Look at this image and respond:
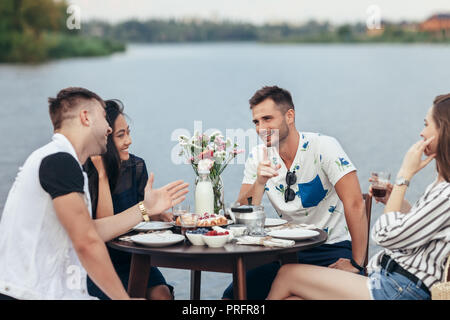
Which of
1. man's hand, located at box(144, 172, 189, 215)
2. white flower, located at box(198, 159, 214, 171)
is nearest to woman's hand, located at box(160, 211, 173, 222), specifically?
white flower, located at box(198, 159, 214, 171)

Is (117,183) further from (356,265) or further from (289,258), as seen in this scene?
(356,265)

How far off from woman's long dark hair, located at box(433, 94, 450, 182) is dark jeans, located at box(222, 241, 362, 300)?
3.65 feet

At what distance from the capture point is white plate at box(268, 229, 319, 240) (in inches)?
132

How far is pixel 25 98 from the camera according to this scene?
2816 cm

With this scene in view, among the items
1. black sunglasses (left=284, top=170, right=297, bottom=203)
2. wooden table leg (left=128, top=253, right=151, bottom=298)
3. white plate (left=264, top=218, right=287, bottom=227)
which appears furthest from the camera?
black sunglasses (left=284, top=170, right=297, bottom=203)

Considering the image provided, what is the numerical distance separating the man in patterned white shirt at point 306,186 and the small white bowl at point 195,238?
65 centimetres

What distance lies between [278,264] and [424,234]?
119cm

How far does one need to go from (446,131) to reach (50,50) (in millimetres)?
60972

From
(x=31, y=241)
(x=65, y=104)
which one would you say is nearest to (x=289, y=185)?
(x=65, y=104)

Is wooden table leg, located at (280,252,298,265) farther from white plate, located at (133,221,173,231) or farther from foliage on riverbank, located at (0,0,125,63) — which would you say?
foliage on riverbank, located at (0,0,125,63)

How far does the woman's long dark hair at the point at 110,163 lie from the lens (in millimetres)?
3748

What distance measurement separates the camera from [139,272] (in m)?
3.43

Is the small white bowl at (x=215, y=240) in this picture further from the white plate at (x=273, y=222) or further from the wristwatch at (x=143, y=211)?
the white plate at (x=273, y=222)

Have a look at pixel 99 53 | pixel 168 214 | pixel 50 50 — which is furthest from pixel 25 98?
pixel 99 53
